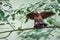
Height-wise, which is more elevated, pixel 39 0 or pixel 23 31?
pixel 39 0

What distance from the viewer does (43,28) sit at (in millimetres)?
1506

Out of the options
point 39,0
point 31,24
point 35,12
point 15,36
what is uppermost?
point 39,0

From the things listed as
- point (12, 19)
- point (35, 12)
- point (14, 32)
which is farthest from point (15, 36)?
point (35, 12)

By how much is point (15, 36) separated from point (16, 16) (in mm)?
200

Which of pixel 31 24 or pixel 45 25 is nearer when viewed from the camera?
pixel 45 25

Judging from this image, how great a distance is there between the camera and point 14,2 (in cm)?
161

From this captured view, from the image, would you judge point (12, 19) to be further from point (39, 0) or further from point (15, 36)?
point (39, 0)

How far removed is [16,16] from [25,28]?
0.15 meters

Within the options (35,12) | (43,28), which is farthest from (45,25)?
(35,12)

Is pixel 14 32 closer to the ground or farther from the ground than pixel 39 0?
closer to the ground

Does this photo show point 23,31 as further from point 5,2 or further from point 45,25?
point 5,2

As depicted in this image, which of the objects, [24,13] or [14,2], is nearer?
[24,13]

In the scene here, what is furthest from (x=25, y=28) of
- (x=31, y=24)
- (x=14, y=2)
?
(x=14, y=2)

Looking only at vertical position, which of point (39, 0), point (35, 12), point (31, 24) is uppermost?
point (39, 0)
